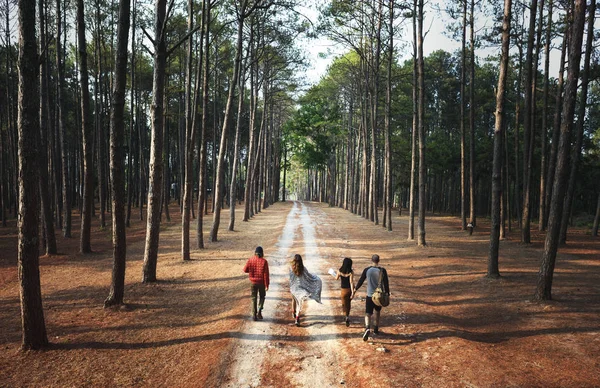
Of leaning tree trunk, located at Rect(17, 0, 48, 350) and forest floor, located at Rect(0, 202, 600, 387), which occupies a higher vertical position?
leaning tree trunk, located at Rect(17, 0, 48, 350)

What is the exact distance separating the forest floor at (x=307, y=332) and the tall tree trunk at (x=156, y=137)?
3.20ft

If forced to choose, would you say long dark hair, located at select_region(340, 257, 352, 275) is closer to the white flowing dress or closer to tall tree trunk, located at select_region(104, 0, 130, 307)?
the white flowing dress

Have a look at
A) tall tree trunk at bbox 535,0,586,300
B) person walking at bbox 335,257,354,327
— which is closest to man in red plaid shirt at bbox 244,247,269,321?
person walking at bbox 335,257,354,327

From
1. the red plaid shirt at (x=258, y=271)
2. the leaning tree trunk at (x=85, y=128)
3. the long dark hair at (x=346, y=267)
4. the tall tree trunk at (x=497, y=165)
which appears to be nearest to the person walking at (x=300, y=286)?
the red plaid shirt at (x=258, y=271)

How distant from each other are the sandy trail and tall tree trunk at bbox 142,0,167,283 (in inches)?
176

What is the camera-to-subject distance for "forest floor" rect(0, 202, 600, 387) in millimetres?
6258

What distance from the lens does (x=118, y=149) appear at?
976cm

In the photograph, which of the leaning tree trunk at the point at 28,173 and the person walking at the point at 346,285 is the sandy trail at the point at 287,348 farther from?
the leaning tree trunk at the point at 28,173

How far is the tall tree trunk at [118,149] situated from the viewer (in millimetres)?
9609

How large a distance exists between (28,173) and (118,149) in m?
2.90

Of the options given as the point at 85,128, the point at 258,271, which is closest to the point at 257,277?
the point at 258,271

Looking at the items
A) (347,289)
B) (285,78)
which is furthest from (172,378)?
(285,78)

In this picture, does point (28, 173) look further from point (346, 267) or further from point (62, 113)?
point (62, 113)

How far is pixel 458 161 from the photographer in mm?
39125
